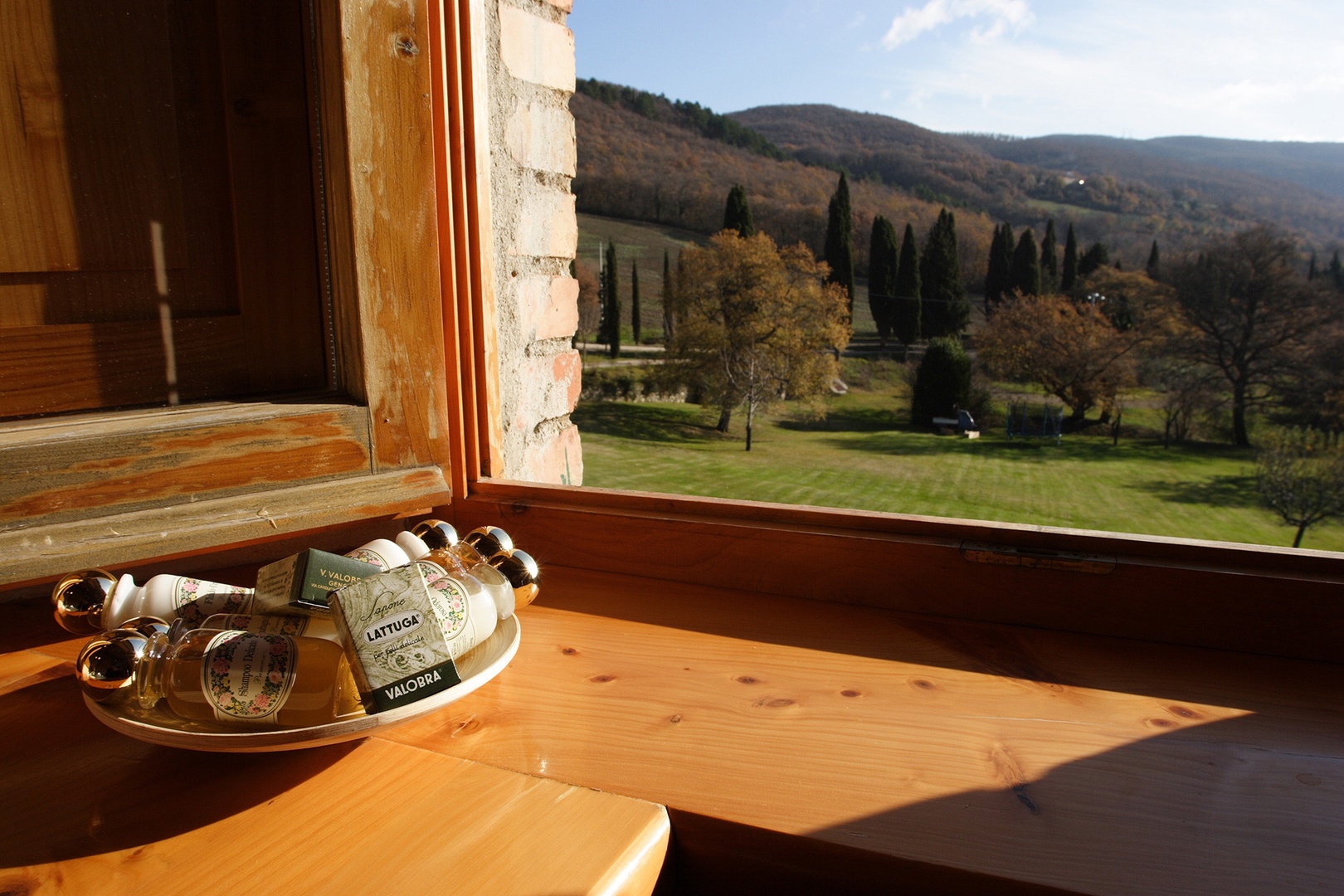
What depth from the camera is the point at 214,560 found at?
85 cm

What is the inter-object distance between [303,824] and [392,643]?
0.10 meters

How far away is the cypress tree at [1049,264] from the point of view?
15.5 metres

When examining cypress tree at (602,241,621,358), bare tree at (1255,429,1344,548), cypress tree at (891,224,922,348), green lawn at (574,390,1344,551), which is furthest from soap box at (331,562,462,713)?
cypress tree at (891,224,922,348)

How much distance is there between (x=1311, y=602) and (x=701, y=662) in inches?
19.2

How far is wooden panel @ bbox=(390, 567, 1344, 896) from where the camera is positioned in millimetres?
418

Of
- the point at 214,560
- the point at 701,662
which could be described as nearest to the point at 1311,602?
the point at 701,662

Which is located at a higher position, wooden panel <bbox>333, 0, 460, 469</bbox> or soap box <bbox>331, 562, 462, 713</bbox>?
wooden panel <bbox>333, 0, 460, 469</bbox>

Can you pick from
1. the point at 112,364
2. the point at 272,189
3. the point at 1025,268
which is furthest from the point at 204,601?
the point at 1025,268

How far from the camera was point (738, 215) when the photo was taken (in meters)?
15.5

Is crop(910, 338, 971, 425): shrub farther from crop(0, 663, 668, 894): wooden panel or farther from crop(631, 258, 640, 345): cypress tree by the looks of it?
crop(0, 663, 668, 894): wooden panel

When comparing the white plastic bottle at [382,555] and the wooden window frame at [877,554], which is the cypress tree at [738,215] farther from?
the white plastic bottle at [382,555]

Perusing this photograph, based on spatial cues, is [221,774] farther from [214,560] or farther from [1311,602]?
[1311,602]

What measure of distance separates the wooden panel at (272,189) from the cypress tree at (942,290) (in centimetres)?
1567

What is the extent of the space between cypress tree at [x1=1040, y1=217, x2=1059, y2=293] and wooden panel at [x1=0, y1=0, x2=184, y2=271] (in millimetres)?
16863
